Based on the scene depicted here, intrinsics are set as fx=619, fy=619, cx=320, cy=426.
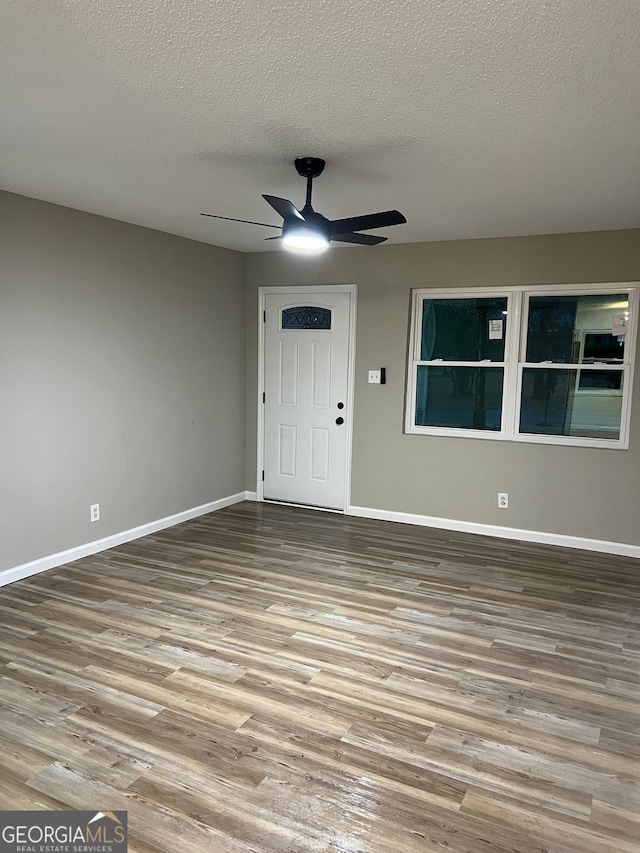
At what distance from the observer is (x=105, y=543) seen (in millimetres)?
4836

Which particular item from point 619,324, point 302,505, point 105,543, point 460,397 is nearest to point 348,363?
point 460,397

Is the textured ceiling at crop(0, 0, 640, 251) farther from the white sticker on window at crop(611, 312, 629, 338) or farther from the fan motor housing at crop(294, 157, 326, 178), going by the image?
the white sticker on window at crop(611, 312, 629, 338)

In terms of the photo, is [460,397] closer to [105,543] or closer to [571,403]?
[571,403]

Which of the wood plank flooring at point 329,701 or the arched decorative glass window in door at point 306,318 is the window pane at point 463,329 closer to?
the arched decorative glass window in door at point 306,318

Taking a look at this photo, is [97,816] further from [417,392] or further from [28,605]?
[417,392]

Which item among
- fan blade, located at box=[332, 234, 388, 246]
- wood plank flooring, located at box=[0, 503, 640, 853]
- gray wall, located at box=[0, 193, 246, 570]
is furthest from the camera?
gray wall, located at box=[0, 193, 246, 570]

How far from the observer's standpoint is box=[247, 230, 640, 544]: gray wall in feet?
16.1

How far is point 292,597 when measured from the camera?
4.00 metres

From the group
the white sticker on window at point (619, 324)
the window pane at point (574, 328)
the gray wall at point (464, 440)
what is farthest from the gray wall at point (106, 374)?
the white sticker on window at point (619, 324)

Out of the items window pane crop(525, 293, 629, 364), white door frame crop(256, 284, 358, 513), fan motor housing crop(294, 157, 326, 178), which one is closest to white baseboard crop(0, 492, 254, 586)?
white door frame crop(256, 284, 358, 513)

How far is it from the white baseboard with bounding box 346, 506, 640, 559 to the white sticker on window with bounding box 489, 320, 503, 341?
63.7 inches

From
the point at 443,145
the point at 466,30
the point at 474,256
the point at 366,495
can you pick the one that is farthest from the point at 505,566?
the point at 466,30

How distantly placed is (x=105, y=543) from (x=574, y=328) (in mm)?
4119

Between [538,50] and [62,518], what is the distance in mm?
4014
